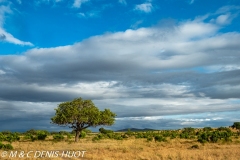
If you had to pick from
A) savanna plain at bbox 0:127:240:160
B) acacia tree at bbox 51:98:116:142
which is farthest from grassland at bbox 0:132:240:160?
acacia tree at bbox 51:98:116:142

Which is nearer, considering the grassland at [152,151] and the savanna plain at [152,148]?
the grassland at [152,151]

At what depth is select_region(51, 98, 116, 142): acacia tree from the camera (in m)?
58.8

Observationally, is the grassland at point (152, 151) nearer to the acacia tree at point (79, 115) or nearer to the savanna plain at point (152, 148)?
the savanna plain at point (152, 148)

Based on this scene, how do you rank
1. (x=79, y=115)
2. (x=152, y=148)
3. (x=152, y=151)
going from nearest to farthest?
1. (x=152, y=151)
2. (x=152, y=148)
3. (x=79, y=115)

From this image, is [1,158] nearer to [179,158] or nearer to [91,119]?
[179,158]

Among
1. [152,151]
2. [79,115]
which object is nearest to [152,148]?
[152,151]

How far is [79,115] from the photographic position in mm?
59438

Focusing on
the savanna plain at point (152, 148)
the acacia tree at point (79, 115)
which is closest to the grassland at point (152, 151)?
the savanna plain at point (152, 148)

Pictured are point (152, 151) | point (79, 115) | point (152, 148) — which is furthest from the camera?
point (79, 115)

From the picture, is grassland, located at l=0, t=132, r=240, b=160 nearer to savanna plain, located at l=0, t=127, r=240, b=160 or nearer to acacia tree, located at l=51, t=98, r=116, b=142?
savanna plain, located at l=0, t=127, r=240, b=160

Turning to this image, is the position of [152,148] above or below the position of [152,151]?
below

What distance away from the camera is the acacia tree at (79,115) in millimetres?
58844

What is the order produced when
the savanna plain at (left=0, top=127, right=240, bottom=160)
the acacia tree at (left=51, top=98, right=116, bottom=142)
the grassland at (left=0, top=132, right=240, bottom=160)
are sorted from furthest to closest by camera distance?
1. the acacia tree at (left=51, top=98, right=116, bottom=142)
2. the savanna plain at (left=0, top=127, right=240, bottom=160)
3. the grassland at (left=0, top=132, right=240, bottom=160)

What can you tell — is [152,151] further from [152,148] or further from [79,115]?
[79,115]
